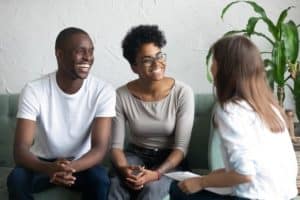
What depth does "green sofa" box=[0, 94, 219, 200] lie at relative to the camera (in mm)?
2674

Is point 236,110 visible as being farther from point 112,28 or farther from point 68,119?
point 112,28

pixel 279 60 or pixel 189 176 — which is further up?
pixel 279 60

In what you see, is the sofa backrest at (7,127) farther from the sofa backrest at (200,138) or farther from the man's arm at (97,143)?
the sofa backrest at (200,138)

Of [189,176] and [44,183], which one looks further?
[44,183]

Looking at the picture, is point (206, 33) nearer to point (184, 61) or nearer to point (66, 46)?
point (184, 61)

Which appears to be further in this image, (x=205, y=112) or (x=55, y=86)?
(x=205, y=112)

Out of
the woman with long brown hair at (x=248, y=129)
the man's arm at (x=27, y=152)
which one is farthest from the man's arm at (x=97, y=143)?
the woman with long brown hair at (x=248, y=129)

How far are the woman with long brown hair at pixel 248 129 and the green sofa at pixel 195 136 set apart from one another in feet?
2.06

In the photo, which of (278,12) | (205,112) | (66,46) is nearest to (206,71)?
(205,112)

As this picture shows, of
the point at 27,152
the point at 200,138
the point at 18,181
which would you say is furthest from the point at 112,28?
the point at 18,181

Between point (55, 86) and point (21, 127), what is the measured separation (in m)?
0.23

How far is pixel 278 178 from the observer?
5.73 feet

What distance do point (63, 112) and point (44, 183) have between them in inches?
12.5

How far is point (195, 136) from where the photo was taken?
2680 mm
